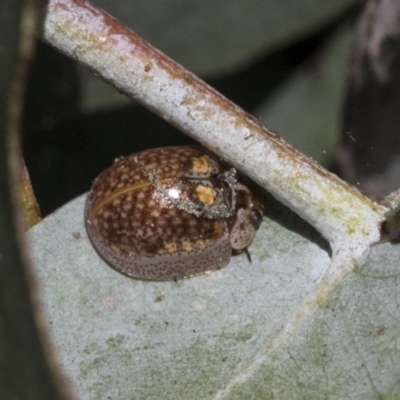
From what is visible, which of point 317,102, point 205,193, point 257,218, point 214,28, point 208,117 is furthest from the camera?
point 317,102

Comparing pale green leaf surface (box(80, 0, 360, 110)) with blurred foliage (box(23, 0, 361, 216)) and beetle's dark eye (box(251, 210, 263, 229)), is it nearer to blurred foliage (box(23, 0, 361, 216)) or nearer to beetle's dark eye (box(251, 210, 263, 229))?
blurred foliage (box(23, 0, 361, 216))

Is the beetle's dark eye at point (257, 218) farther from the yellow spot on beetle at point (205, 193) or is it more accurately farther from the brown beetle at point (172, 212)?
the yellow spot on beetle at point (205, 193)

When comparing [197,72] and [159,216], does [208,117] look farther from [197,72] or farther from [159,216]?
[197,72]

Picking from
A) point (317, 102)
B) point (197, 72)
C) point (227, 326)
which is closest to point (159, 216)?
point (227, 326)

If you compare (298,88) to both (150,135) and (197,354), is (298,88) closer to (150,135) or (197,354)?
(150,135)

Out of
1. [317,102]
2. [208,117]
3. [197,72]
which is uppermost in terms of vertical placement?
[208,117]

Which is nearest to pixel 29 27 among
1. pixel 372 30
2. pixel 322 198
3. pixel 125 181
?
pixel 322 198

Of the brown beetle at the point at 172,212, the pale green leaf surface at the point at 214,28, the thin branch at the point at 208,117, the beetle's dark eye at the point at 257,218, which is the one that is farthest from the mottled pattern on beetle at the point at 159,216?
the pale green leaf surface at the point at 214,28
